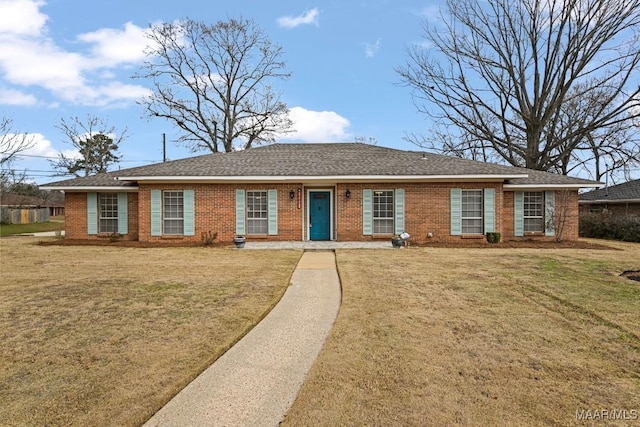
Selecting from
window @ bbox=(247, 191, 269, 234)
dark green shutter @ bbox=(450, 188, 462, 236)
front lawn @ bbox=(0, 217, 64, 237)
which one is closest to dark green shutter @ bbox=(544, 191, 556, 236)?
dark green shutter @ bbox=(450, 188, 462, 236)

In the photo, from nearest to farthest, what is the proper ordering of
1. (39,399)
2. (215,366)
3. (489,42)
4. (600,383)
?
(39,399), (600,383), (215,366), (489,42)

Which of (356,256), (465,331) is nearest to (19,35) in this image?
(356,256)

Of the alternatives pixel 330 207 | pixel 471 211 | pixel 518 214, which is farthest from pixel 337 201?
pixel 518 214

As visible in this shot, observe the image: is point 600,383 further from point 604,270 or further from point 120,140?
point 120,140

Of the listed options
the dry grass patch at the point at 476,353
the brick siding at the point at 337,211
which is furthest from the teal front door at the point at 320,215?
the dry grass patch at the point at 476,353

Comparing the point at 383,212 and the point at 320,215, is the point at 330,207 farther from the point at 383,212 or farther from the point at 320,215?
the point at 383,212

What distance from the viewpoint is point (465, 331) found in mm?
4727

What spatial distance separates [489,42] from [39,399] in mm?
28526

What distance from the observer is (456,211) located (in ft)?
48.3

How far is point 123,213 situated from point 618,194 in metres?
28.0

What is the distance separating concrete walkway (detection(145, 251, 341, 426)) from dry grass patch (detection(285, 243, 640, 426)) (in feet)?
0.57

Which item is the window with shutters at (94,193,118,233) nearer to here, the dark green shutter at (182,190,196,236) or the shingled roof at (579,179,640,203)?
the dark green shutter at (182,190,196,236)

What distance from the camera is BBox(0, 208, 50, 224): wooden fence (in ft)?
113

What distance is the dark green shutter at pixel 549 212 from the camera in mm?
15406
